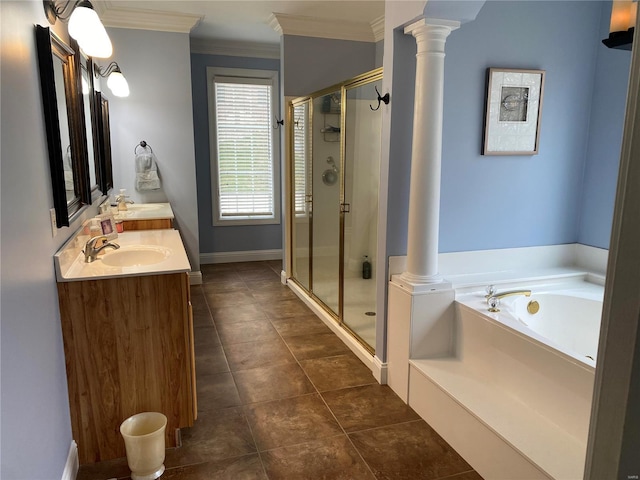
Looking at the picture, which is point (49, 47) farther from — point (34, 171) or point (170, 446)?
point (170, 446)

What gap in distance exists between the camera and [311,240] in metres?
4.46

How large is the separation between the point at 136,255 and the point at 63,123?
82cm

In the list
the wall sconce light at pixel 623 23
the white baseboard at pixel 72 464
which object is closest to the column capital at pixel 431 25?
the wall sconce light at pixel 623 23

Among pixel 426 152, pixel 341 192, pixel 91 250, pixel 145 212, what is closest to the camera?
pixel 91 250

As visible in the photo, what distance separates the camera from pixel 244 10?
4316 millimetres

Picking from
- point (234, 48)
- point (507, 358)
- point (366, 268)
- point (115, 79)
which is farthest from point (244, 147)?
point (507, 358)

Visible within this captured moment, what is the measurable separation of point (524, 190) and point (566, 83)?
A: 0.72 meters

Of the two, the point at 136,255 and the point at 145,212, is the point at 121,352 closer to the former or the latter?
the point at 136,255

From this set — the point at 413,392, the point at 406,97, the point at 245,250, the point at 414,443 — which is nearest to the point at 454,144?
the point at 406,97

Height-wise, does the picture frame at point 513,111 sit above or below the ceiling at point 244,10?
below

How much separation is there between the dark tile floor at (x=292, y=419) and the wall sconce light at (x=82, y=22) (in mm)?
1907

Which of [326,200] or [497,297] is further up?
[326,200]

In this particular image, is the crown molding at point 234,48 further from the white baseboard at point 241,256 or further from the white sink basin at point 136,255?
the white sink basin at point 136,255

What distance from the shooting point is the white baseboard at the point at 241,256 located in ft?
19.7
